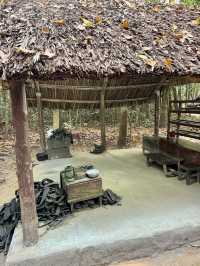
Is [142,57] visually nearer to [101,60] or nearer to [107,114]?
[101,60]

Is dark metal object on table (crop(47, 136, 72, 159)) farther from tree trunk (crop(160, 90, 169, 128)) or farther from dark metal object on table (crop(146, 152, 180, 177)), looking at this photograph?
tree trunk (crop(160, 90, 169, 128))

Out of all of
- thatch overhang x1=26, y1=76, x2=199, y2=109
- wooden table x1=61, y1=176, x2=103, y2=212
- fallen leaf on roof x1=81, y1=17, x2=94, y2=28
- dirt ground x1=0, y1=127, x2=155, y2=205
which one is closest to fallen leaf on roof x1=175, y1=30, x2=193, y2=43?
fallen leaf on roof x1=81, y1=17, x2=94, y2=28

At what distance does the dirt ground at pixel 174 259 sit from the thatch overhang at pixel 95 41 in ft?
6.34

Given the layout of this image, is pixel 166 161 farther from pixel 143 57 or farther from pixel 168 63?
pixel 143 57

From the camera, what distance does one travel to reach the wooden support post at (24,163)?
9.43 feet

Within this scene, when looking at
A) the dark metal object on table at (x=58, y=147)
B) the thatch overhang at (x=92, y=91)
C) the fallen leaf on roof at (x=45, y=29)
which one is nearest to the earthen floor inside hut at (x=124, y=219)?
the dark metal object on table at (x=58, y=147)

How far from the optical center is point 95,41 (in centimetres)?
291

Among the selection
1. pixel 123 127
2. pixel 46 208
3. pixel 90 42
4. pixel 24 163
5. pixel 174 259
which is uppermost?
pixel 90 42

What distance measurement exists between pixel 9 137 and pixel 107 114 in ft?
11.0

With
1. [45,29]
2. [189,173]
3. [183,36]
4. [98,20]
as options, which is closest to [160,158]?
[189,173]

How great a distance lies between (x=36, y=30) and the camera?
2.82 m

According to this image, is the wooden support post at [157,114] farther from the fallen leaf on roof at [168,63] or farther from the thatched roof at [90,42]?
the fallen leaf on roof at [168,63]

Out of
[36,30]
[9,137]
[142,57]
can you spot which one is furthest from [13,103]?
[9,137]

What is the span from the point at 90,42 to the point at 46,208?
2.09m
